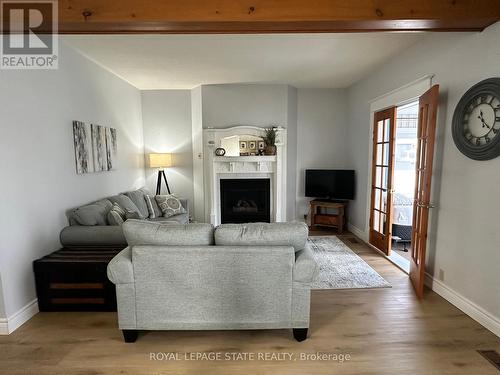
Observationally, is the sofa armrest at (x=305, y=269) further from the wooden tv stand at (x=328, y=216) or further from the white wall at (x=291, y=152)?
the white wall at (x=291, y=152)

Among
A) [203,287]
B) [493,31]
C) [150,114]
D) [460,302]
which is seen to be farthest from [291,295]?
[150,114]

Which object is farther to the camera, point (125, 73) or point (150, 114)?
point (150, 114)

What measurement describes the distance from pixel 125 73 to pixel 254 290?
13.5 feet

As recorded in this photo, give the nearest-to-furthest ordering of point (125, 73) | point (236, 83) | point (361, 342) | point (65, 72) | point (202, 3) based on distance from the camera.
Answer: point (202, 3) < point (361, 342) < point (65, 72) < point (125, 73) < point (236, 83)

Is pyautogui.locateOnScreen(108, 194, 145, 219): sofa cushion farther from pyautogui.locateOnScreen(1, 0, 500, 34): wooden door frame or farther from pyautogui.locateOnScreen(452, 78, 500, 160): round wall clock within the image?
pyautogui.locateOnScreen(452, 78, 500, 160): round wall clock

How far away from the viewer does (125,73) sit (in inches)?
176

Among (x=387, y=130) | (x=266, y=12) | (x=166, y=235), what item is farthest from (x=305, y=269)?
(x=387, y=130)

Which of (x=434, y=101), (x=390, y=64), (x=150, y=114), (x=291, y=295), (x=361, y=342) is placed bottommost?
(x=361, y=342)

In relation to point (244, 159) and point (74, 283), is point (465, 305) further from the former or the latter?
point (244, 159)

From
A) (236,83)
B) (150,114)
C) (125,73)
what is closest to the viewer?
(125,73)

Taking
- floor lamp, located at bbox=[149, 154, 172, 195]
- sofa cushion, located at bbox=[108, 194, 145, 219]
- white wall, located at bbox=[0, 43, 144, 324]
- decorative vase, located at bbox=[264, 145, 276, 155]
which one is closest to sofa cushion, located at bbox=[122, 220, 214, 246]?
white wall, located at bbox=[0, 43, 144, 324]

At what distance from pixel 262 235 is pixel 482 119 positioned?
2205 millimetres

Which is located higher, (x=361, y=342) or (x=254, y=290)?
(x=254, y=290)

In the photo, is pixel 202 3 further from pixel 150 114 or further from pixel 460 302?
pixel 150 114
